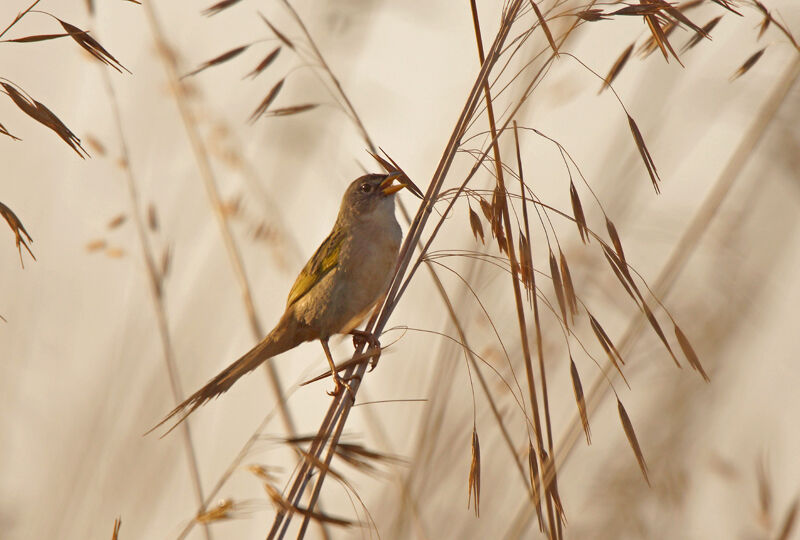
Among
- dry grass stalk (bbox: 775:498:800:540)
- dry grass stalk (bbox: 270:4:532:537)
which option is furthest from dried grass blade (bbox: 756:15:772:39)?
dry grass stalk (bbox: 775:498:800:540)

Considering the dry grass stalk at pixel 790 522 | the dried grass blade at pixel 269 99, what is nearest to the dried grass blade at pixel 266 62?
the dried grass blade at pixel 269 99

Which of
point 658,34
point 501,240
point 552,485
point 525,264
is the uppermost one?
point 658,34

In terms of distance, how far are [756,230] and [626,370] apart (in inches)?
36.5

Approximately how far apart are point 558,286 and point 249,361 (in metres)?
1.78

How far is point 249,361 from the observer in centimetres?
362

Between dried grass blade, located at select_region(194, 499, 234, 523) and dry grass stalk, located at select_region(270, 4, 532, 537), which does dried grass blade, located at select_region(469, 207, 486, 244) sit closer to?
dry grass stalk, located at select_region(270, 4, 532, 537)

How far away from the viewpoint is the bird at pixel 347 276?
4.01 meters

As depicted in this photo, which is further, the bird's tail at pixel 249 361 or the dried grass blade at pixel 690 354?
the bird's tail at pixel 249 361

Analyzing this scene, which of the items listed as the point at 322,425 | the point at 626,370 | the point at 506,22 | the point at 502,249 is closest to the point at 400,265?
the point at 502,249

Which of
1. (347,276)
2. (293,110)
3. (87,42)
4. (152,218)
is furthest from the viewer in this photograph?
(347,276)

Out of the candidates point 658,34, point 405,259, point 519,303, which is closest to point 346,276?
point 405,259

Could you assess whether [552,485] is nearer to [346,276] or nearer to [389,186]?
[346,276]

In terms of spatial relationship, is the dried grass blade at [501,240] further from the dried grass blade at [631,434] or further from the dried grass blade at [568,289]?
the dried grass blade at [631,434]

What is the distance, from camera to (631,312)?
3578 millimetres
